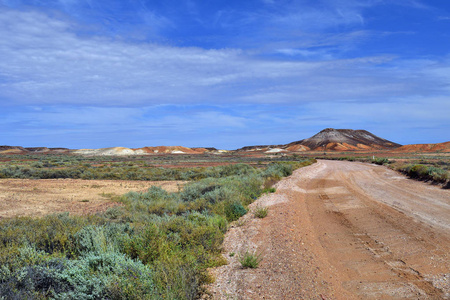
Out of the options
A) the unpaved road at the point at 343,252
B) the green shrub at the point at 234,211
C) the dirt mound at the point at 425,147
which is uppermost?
the dirt mound at the point at 425,147

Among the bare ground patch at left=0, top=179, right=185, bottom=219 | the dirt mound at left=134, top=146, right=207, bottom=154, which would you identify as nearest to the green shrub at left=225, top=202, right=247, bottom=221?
the bare ground patch at left=0, top=179, right=185, bottom=219

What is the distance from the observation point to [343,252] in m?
7.27

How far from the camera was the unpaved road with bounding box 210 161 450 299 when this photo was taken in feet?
17.4

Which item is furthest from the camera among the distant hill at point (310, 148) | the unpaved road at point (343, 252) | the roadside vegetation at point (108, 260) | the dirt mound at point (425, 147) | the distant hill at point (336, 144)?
the distant hill at point (336, 144)

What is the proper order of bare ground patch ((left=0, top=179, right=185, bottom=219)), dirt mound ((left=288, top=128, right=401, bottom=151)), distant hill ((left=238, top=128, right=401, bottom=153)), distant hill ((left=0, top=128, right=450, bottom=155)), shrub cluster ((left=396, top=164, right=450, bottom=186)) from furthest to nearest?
dirt mound ((left=288, top=128, right=401, bottom=151)), distant hill ((left=238, top=128, right=401, bottom=153)), distant hill ((left=0, top=128, right=450, bottom=155)), shrub cluster ((left=396, top=164, right=450, bottom=186)), bare ground patch ((left=0, top=179, right=185, bottom=219))

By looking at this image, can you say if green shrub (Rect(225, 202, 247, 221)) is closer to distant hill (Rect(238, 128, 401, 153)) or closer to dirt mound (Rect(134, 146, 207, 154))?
dirt mound (Rect(134, 146, 207, 154))

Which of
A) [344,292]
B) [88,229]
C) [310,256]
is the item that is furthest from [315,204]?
[88,229]

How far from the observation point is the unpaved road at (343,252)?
5305mm

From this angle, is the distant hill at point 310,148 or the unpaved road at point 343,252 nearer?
the unpaved road at point 343,252

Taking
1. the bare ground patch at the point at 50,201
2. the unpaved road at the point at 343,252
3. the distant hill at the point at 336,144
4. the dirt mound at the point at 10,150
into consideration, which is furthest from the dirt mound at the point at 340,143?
the unpaved road at the point at 343,252

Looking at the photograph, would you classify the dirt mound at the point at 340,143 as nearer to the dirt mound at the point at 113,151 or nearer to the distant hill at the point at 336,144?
the distant hill at the point at 336,144

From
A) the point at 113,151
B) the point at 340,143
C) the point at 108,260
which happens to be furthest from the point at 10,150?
the point at 108,260

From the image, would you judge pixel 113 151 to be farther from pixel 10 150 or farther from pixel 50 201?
pixel 50 201

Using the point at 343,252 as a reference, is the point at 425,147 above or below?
above
